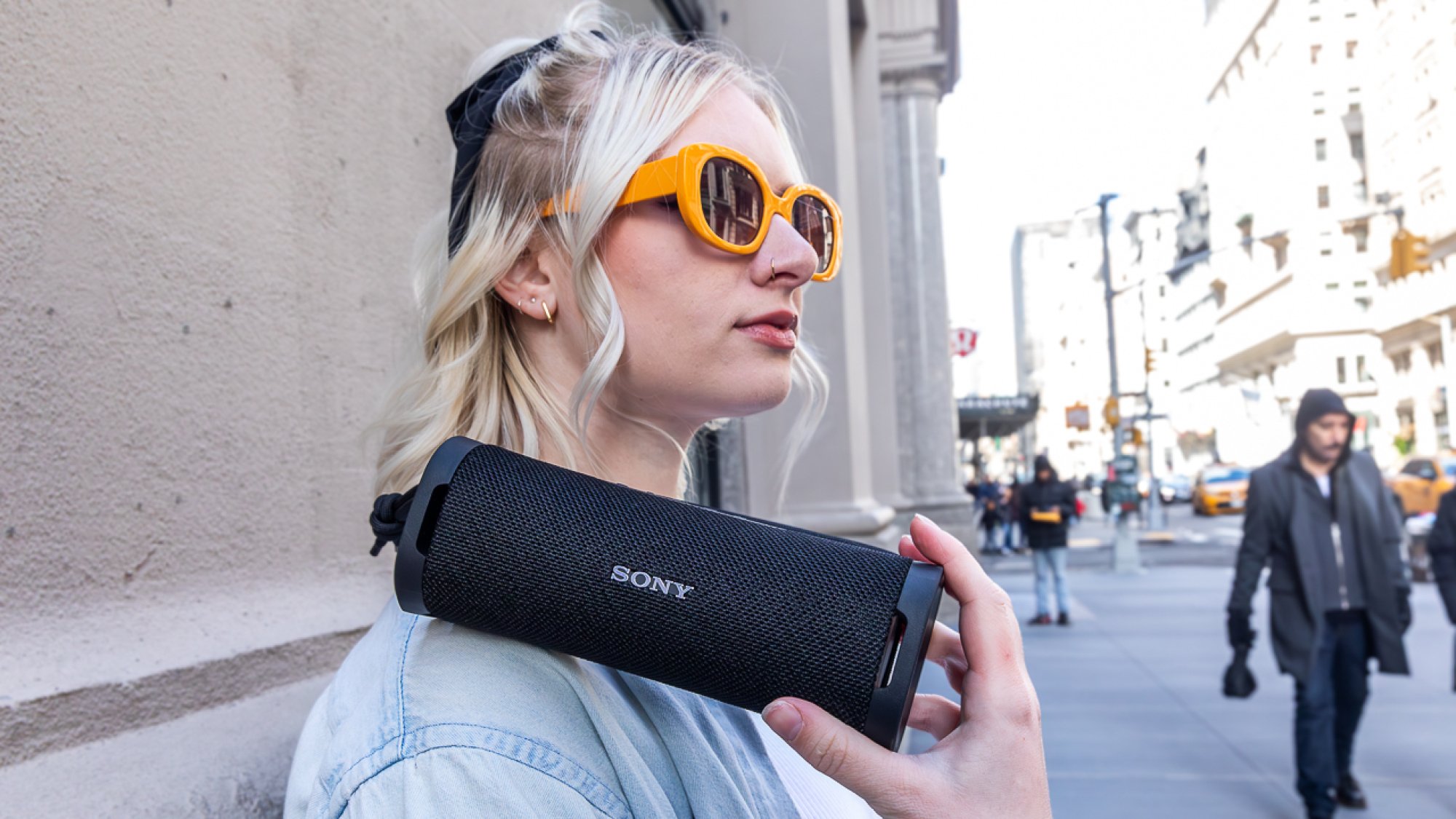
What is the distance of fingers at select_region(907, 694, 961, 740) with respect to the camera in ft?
4.03

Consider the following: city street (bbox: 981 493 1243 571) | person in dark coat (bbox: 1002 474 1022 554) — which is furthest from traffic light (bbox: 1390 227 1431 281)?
person in dark coat (bbox: 1002 474 1022 554)

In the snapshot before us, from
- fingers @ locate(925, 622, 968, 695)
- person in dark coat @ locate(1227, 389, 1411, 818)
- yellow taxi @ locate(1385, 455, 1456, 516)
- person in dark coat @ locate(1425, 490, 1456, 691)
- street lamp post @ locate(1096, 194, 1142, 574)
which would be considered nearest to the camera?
fingers @ locate(925, 622, 968, 695)

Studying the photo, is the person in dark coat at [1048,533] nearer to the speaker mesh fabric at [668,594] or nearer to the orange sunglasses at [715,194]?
the orange sunglasses at [715,194]

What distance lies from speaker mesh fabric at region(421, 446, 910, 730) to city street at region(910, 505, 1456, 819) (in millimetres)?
4720

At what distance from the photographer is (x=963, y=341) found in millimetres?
21094

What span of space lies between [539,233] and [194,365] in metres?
0.58

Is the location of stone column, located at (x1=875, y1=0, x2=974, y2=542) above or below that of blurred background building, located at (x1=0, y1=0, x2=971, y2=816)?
above

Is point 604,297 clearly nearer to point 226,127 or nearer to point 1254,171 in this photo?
point 226,127

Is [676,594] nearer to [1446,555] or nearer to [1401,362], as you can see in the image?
[1446,555]

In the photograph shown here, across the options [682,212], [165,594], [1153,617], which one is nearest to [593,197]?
[682,212]

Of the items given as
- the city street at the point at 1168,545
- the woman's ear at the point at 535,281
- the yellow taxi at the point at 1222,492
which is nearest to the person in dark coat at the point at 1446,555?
the woman's ear at the point at 535,281

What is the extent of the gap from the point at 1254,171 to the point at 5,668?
75.8 meters

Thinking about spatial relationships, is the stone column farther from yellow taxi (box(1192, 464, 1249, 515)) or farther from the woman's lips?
yellow taxi (box(1192, 464, 1249, 515))

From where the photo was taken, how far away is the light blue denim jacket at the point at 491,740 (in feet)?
2.97
